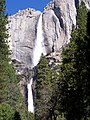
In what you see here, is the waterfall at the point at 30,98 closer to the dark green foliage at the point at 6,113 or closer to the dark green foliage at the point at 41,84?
the dark green foliage at the point at 41,84

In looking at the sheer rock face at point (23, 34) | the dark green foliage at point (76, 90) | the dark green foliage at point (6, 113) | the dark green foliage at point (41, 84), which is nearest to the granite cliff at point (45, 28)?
the sheer rock face at point (23, 34)

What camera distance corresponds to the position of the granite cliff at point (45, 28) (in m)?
121

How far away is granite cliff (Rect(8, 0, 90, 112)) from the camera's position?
398 feet

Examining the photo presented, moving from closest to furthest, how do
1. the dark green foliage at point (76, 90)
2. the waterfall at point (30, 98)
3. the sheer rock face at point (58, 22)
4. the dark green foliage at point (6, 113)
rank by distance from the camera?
the dark green foliage at point (76, 90) → the dark green foliage at point (6, 113) → the waterfall at point (30, 98) → the sheer rock face at point (58, 22)

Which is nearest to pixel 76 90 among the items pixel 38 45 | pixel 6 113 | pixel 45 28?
pixel 6 113

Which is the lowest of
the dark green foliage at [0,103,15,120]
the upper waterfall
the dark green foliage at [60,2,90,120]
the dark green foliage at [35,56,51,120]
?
the dark green foliage at [0,103,15,120]

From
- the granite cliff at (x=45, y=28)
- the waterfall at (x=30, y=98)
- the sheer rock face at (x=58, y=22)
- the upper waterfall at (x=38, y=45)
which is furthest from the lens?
the upper waterfall at (x=38, y=45)

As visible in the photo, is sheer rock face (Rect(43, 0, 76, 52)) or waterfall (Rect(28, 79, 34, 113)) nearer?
waterfall (Rect(28, 79, 34, 113))

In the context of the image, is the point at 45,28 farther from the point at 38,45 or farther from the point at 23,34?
the point at 23,34

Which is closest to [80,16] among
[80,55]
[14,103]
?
[14,103]

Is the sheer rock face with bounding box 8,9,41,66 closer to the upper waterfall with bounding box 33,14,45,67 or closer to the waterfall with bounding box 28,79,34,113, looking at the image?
the upper waterfall with bounding box 33,14,45,67

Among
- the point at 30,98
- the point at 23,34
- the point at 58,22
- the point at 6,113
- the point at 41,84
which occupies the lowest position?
the point at 6,113

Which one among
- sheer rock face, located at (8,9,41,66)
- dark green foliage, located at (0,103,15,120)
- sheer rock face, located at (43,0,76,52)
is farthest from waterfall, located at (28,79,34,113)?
dark green foliage, located at (0,103,15,120)

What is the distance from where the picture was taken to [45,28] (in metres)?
128
